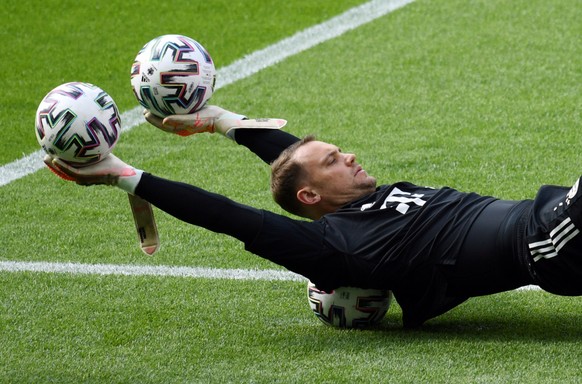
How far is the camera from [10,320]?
5.05 meters

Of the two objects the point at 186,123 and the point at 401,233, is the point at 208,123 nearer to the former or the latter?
the point at 186,123

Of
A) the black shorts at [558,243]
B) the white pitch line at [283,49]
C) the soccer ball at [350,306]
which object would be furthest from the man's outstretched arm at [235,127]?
the white pitch line at [283,49]

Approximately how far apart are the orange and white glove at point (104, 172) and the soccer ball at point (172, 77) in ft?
2.06

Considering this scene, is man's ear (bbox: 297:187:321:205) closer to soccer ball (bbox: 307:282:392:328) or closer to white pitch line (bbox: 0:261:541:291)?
soccer ball (bbox: 307:282:392:328)

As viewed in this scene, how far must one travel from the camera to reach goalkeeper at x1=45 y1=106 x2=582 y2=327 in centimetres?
459

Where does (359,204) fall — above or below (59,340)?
above

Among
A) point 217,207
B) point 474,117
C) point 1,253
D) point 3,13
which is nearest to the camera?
point 217,207

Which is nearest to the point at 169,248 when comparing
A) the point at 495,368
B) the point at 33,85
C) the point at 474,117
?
the point at 495,368

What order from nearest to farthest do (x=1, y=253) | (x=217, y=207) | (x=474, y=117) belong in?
(x=217, y=207)
(x=1, y=253)
(x=474, y=117)

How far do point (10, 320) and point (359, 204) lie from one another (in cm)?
157

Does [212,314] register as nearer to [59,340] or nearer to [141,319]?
[141,319]

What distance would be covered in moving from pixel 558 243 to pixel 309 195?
1.12 m

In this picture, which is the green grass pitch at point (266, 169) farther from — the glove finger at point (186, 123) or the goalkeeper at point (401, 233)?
the glove finger at point (186, 123)

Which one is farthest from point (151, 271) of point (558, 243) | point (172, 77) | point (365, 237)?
point (558, 243)
